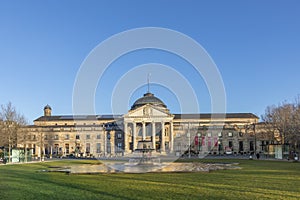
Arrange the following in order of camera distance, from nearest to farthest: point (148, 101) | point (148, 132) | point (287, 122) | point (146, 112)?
1. point (287, 122)
2. point (146, 112)
3. point (148, 132)
4. point (148, 101)

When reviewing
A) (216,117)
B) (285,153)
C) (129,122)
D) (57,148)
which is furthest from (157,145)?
(285,153)

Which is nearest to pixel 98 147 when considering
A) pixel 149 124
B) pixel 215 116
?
pixel 149 124

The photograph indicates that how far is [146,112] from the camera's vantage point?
116375 millimetres

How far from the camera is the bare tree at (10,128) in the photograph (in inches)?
2783

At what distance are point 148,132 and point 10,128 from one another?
58.8 metres

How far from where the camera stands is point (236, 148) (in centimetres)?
12362

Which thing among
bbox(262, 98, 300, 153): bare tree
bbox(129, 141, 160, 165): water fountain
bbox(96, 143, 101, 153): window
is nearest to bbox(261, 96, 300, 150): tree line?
bbox(262, 98, 300, 153): bare tree

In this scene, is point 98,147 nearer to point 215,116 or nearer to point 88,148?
point 88,148

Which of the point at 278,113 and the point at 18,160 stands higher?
the point at 278,113

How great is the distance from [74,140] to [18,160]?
64.5 metres

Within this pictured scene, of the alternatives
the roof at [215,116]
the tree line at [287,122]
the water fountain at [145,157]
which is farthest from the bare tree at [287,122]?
the roof at [215,116]

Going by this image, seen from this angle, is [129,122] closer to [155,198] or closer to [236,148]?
[236,148]

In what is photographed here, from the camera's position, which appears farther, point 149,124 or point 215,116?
point 215,116

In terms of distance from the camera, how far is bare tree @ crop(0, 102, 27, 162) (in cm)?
7069
